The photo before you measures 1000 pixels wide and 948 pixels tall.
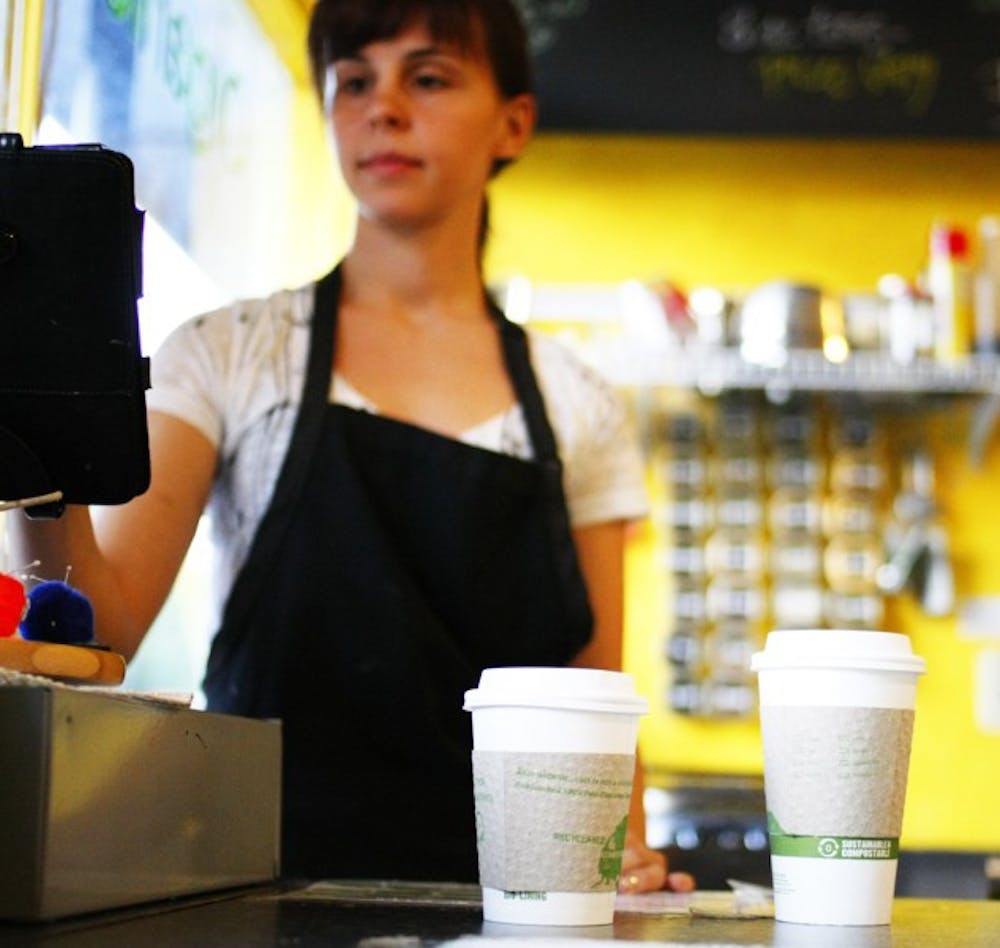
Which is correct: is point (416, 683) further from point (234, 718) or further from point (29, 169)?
point (29, 169)

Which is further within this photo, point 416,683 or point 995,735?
point 995,735

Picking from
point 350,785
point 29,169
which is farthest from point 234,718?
point 350,785

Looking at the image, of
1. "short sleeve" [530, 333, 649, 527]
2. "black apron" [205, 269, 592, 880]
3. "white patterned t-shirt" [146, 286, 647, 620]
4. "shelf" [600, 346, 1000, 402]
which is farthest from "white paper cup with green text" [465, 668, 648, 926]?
"shelf" [600, 346, 1000, 402]

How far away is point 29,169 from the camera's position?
0.88 meters

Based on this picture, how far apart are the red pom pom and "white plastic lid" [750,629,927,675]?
1.37ft

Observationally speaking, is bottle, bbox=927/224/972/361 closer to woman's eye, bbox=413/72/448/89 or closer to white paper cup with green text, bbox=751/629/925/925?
woman's eye, bbox=413/72/448/89

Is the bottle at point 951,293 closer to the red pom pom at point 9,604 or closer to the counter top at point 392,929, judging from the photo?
the counter top at point 392,929

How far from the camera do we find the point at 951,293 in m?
3.27

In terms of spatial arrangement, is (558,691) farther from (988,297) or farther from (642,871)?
(988,297)

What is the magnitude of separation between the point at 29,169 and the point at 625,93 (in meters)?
2.49

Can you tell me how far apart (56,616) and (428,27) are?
36.9 inches

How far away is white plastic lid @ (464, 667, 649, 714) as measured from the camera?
0.88 m

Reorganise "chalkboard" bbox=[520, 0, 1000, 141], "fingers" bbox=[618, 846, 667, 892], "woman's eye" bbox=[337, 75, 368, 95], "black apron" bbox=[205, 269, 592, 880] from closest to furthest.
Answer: "fingers" bbox=[618, 846, 667, 892]
"black apron" bbox=[205, 269, 592, 880]
"woman's eye" bbox=[337, 75, 368, 95]
"chalkboard" bbox=[520, 0, 1000, 141]

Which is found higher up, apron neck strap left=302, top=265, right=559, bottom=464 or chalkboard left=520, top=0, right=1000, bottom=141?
chalkboard left=520, top=0, right=1000, bottom=141
